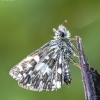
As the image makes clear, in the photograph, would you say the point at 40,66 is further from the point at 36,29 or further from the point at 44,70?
the point at 36,29

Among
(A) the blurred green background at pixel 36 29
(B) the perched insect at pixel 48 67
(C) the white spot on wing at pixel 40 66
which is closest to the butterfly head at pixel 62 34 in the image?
(B) the perched insect at pixel 48 67

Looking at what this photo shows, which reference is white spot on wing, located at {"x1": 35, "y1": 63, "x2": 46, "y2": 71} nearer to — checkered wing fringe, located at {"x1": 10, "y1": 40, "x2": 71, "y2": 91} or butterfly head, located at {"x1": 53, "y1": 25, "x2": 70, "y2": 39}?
checkered wing fringe, located at {"x1": 10, "y1": 40, "x2": 71, "y2": 91}

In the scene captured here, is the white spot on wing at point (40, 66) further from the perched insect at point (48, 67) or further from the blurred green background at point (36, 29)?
the blurred green background at point (36, 29)

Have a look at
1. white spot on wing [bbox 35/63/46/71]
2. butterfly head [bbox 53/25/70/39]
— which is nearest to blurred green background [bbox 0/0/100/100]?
butterfly head [bbox 53/25/70/39]

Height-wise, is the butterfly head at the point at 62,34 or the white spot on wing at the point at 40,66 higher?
the butterfly head at the point at 62,34

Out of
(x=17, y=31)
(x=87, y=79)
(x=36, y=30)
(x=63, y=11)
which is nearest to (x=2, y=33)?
(x=17, y=31)
